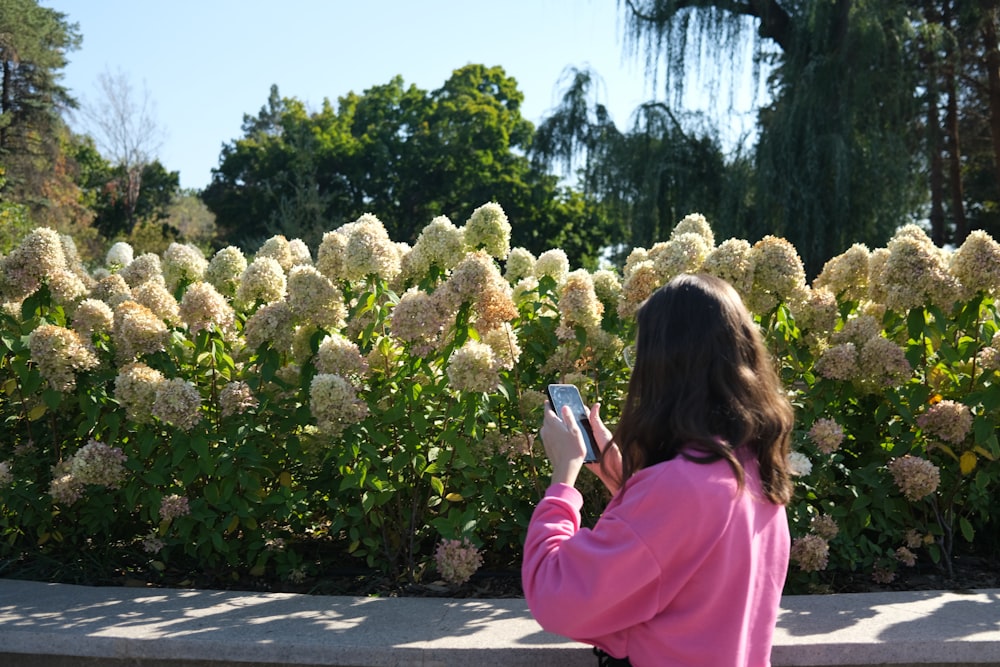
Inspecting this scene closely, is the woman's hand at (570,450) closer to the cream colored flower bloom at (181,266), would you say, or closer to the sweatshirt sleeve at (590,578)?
the sweatshirt sleeve at (590,578)

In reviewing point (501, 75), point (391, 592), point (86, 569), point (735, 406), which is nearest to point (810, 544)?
point (391, 592)

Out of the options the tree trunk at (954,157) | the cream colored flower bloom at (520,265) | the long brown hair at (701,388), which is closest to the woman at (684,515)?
the long brown hair at (701,388)

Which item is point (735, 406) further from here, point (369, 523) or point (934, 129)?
point (934, 129)

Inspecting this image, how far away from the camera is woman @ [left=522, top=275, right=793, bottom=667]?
5.25ft

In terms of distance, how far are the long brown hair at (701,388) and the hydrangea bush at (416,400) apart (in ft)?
4.98

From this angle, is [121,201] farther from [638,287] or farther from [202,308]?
[638,287]

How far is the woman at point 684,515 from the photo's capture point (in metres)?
1.60

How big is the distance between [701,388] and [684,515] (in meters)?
0.25

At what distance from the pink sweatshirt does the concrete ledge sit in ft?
3.23

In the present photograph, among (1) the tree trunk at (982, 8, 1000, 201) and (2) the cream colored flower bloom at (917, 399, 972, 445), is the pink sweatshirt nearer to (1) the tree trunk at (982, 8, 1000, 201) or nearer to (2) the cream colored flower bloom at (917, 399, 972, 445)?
(2) the cream colored flower bloom at (917, 399, 972, 445)

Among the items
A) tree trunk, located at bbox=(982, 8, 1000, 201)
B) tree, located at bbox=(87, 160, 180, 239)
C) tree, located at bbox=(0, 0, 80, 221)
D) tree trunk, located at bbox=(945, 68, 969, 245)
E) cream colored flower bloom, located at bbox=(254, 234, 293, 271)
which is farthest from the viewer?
tree, located at bbox=(87, 160, 180, 239)

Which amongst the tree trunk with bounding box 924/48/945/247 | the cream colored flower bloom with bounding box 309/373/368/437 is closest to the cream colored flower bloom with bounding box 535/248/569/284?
the cream colored flower bloom with bounding box 309/373/368/437

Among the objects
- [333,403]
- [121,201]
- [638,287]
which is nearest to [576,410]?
[333,403]

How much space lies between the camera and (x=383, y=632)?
279 cm
